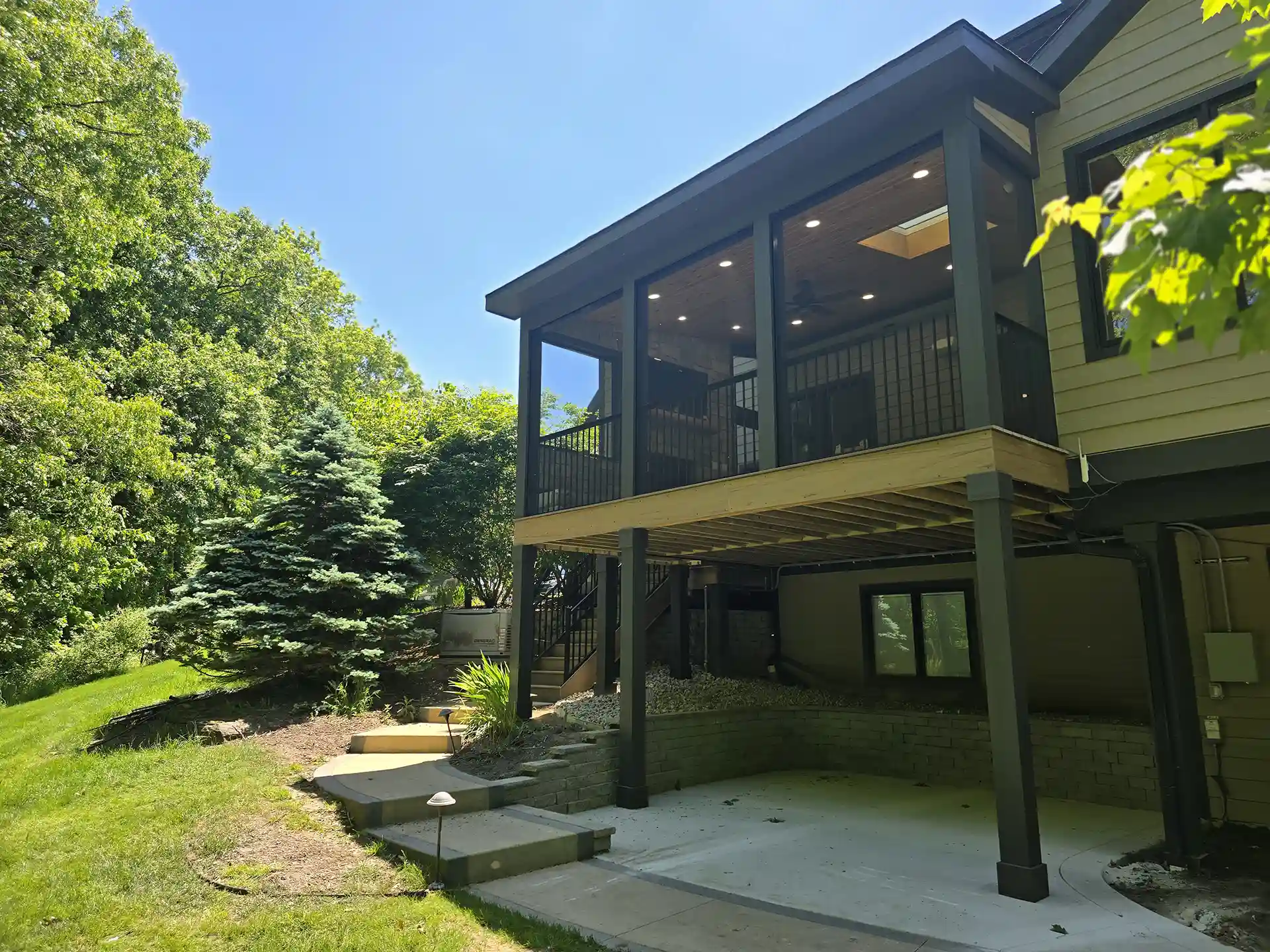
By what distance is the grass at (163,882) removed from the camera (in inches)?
153

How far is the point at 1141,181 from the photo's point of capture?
5.97 feet

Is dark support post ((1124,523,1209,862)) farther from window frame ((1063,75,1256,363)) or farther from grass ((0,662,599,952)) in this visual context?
grass ((0,662,599,952))

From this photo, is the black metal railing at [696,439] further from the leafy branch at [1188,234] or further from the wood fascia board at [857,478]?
the leafy branch at [1188,234]

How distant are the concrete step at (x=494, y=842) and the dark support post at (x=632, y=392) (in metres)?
3.29

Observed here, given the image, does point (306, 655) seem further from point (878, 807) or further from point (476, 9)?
point (476, 9)

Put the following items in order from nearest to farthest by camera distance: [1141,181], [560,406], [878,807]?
[1141,181], [878,807], [560,406]

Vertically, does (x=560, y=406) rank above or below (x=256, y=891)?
above

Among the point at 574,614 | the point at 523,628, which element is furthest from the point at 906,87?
the point at 574,614

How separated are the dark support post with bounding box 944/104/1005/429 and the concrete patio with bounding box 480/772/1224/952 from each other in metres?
3.00

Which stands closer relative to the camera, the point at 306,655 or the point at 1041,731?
the point at 1041,731

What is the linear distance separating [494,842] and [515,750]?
7.84 ft

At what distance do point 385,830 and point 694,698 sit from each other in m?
4.64

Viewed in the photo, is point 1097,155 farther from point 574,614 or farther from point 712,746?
point 574,614

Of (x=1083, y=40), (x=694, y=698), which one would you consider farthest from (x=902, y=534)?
(x=1083, y=40)
